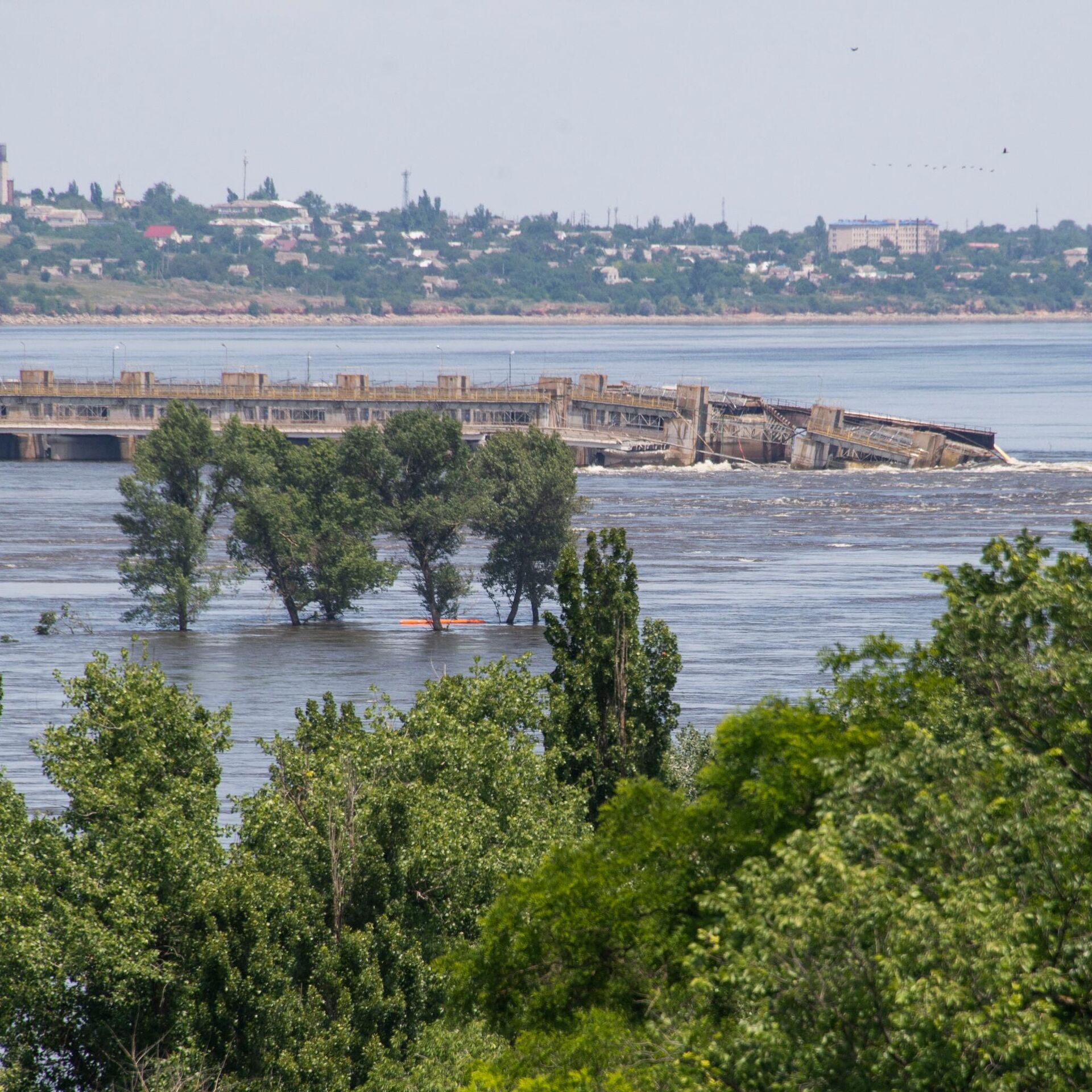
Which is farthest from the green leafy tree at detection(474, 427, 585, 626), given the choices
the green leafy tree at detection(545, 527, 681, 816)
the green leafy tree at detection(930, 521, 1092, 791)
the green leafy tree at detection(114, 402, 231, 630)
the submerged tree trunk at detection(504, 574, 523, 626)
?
the green leafy tree at detection(930, 521, 1092, 791)

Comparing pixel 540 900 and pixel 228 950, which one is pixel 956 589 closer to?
pixel 540 900

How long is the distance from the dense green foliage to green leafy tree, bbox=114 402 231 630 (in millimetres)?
37770

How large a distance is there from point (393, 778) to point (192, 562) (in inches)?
1765

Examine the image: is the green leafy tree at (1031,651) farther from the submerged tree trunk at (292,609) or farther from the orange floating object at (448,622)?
the submerged tree trunk at (292,609)

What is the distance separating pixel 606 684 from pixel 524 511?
37.2m

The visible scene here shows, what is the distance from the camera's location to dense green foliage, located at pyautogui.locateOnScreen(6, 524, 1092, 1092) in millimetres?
12312

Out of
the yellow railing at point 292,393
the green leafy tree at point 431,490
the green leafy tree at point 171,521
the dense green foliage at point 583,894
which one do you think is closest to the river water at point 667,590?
the green leafy tree at point 171,521

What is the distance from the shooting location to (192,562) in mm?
67688

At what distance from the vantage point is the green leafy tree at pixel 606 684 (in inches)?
1176

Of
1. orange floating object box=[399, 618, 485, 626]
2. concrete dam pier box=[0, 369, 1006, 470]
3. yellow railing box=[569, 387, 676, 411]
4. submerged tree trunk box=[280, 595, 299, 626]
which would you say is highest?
yellow railing box=[569, 387, 676, 411]

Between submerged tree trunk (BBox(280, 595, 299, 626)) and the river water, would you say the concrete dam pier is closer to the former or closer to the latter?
the river water

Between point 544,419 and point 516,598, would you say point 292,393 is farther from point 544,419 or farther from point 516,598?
point 516,598

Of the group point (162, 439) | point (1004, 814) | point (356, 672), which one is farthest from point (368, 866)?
point (162, 439)

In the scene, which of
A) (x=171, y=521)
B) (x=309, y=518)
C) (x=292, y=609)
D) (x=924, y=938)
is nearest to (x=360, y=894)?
(x=924, y=938)
